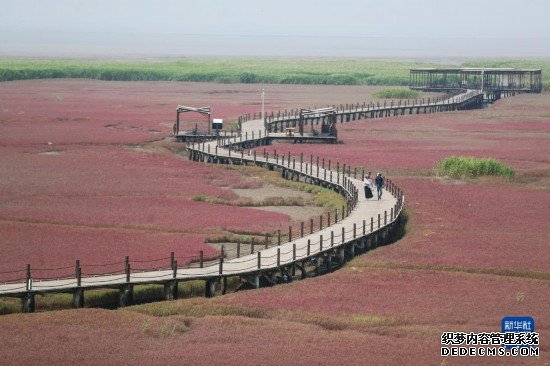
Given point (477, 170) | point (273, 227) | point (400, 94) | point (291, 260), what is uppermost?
point (400, 94)

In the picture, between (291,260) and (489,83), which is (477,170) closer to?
(291,260)

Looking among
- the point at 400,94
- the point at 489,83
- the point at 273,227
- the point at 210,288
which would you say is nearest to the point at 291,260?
the point at 210,288

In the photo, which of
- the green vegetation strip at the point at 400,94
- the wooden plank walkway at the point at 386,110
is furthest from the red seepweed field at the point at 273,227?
the green vegetation strip at the point at 400,94

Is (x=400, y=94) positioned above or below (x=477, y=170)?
above

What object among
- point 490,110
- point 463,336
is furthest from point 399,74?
point 463,336

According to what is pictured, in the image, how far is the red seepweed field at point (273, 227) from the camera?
30.2 metres

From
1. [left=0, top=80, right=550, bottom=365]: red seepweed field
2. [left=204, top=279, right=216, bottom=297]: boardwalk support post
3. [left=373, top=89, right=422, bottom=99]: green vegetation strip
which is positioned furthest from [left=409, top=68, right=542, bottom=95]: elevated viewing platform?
[left=204, top=279, right=216, bottom=297]: boardwalk support post

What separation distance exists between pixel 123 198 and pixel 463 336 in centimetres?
2856

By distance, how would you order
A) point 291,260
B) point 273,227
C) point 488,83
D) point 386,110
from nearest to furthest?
point 291,260
point 273,227
point 386,110
point 488,83

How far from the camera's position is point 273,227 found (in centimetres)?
4928

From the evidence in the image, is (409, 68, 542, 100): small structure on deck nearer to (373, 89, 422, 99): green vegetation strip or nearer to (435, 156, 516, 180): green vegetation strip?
(373, 89, 422, 99): green vegetation strip

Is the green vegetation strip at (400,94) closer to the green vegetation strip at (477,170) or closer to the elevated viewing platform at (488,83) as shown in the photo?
the elevated viewing platform at (488,83)

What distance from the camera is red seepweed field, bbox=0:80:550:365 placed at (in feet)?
99.1

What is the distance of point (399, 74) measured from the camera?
186 m
